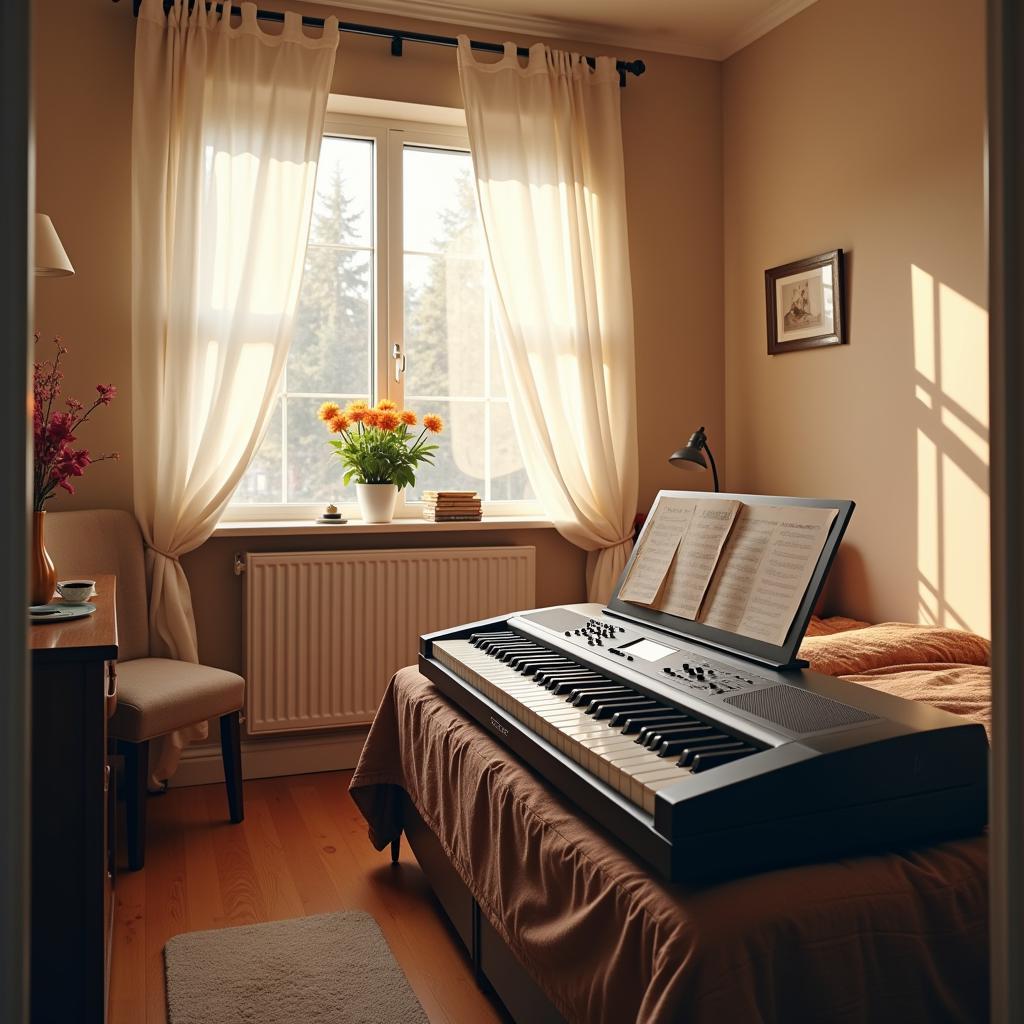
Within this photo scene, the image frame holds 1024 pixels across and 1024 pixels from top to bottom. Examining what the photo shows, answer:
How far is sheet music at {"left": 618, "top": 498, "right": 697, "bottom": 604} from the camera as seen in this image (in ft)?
7.45

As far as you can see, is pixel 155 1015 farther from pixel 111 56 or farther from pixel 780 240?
pixel 780 240

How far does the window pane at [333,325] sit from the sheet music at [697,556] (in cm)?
199

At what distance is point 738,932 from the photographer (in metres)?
1.20

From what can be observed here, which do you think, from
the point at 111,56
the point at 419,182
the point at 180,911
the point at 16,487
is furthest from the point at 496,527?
the point at 16,487

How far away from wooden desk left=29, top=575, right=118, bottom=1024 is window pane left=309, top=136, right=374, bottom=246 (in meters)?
2.48

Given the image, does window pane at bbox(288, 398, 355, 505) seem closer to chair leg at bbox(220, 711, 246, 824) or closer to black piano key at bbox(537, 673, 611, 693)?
chair leg at bbox(220, 711, 246, 824)

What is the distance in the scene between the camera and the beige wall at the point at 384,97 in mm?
3328

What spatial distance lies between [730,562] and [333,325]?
229 cm

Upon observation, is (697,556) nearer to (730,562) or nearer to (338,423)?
(730,562)

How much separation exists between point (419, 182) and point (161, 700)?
2294mm

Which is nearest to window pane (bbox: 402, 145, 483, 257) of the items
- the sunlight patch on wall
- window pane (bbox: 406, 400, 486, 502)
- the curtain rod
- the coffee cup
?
the curtain rod

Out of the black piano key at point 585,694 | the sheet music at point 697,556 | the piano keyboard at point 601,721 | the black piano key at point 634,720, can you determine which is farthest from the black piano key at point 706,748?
the sheet music at point 697,556

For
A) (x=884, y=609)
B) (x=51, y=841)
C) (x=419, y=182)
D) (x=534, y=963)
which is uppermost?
(x=419, y=182)

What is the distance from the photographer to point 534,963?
1.59m
